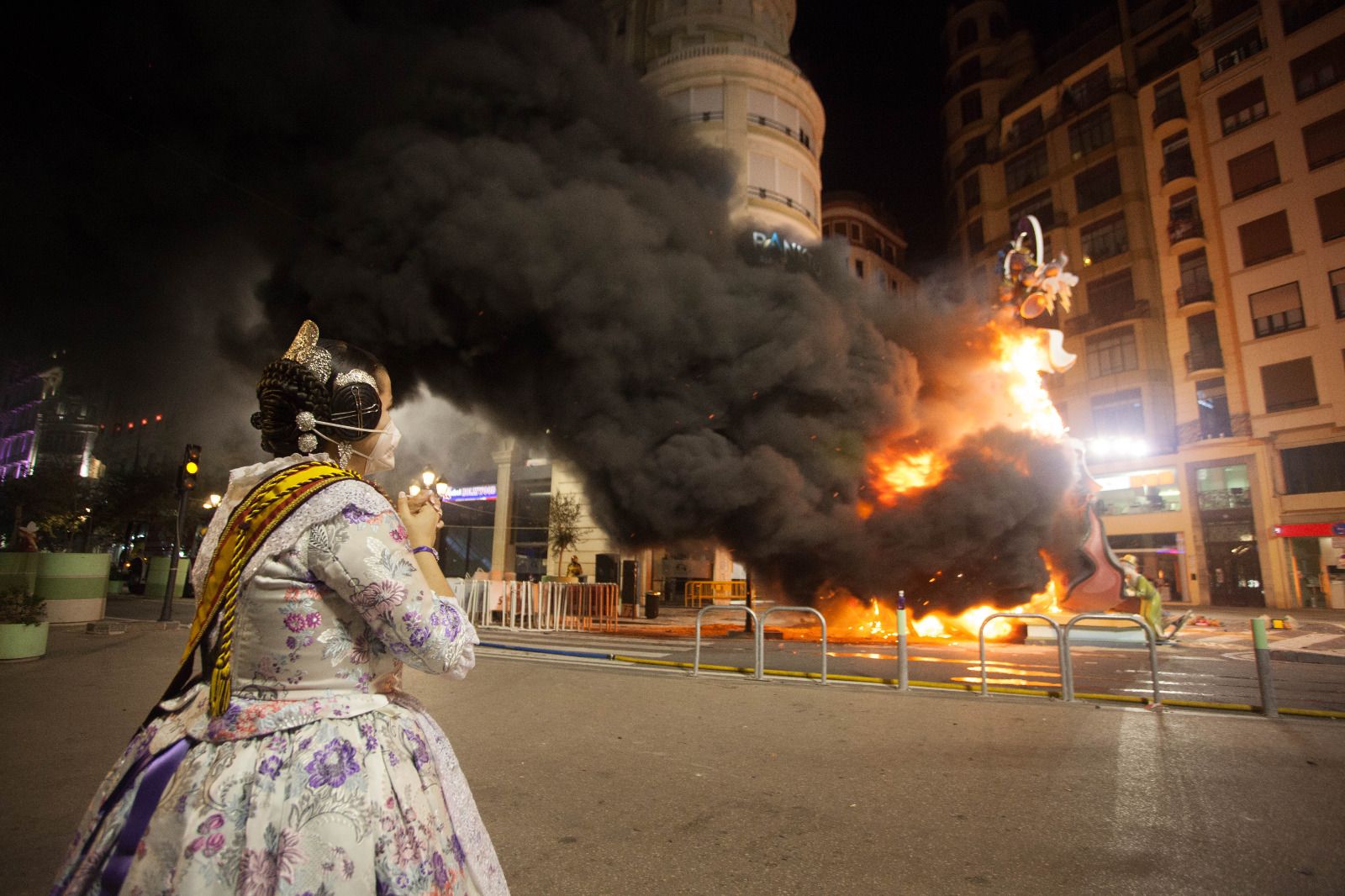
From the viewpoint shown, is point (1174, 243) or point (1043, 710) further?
point (1174, 243)

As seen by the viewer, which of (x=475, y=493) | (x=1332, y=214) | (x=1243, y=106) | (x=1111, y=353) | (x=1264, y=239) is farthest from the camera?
(x=1111, y=353)

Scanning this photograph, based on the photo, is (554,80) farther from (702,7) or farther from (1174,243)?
(1174,243)

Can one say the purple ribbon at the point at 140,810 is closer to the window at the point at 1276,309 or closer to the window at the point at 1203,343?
the window at the point at 1276,309

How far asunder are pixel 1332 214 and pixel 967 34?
24542mm

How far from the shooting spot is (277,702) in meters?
1.37

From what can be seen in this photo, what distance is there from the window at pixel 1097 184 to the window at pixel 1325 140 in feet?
22.8

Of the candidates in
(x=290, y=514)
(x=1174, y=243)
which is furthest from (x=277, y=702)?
(x=1174, y=243)

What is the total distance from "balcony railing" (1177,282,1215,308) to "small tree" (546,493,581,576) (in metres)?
24.7

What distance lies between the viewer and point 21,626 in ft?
25.4

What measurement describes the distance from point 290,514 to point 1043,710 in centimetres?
609

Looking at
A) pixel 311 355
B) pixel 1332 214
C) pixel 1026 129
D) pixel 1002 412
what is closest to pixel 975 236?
pixel 1026 129

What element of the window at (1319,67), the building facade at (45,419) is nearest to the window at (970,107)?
the window at (1319,67)

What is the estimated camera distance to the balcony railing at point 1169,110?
27281 mm

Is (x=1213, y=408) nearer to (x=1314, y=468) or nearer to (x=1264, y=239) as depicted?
(x=1314, y=468)
